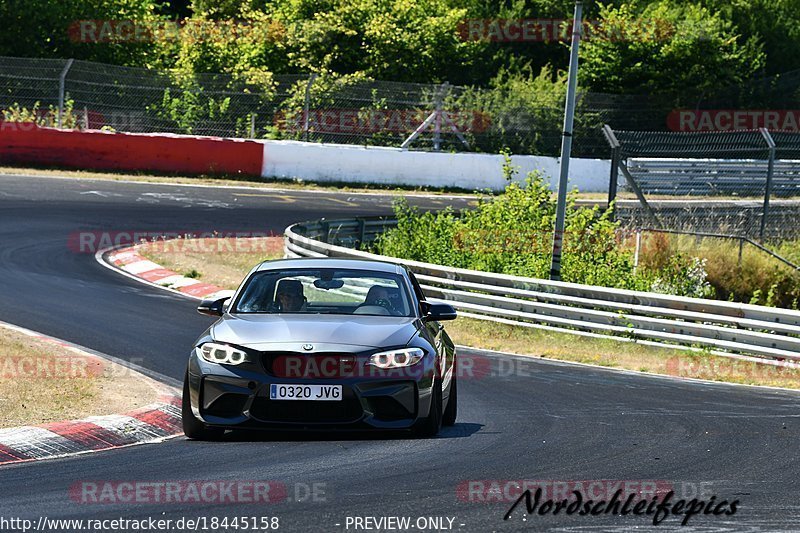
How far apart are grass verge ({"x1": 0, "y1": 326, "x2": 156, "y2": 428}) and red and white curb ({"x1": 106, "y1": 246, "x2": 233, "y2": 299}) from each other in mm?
6068

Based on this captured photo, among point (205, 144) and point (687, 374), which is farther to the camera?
point (205, 144)

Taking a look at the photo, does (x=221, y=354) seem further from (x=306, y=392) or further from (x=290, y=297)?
(x=290, y=297)

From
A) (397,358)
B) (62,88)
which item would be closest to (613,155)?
(397,358)

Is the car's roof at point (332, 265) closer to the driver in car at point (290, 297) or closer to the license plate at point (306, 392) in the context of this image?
the driver in car at point (290, 297)

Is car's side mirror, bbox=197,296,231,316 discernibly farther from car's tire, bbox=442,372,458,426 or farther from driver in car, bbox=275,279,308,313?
car's tire, bbox=442,372,458,426

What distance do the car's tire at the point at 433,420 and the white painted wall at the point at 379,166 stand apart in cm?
2543

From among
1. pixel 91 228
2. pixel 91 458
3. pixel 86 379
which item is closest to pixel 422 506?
pixel 91 458

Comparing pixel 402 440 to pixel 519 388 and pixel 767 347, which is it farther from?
pixel 767 347

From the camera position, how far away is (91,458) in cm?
836

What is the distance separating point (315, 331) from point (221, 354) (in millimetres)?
677

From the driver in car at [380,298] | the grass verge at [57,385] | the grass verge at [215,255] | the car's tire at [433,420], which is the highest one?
the driver in car at [380,298]

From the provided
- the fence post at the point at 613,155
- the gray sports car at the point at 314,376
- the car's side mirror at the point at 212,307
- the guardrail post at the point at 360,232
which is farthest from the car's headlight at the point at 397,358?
the guardrail post at the point at 360,232

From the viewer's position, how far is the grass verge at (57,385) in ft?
33.2

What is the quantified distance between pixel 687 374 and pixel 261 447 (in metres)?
8.09
